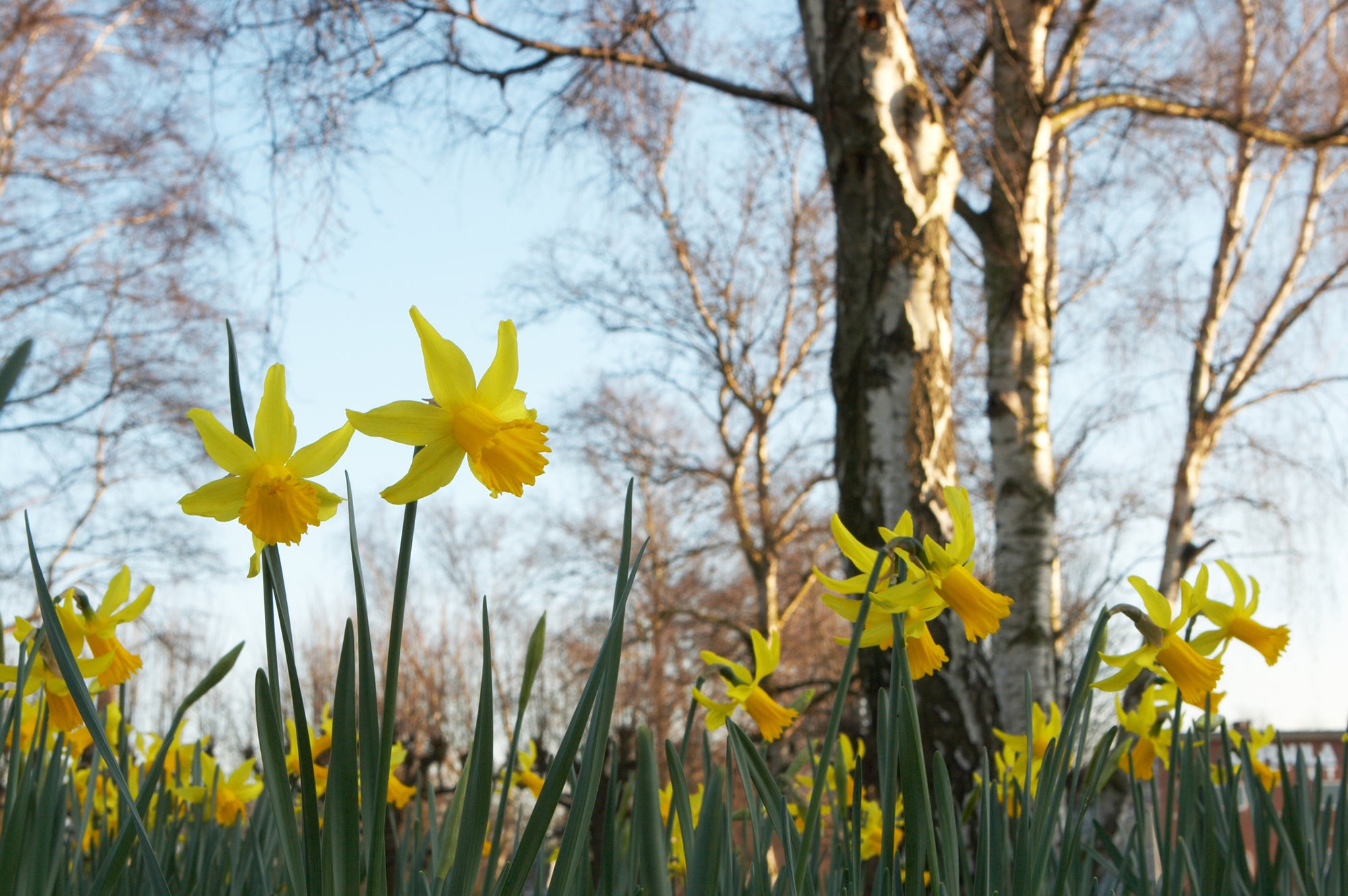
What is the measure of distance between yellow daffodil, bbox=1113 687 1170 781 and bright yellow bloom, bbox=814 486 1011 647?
0.68 m

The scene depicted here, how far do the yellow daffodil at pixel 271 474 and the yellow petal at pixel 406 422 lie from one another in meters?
0.05

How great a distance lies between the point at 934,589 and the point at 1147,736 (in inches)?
33.3

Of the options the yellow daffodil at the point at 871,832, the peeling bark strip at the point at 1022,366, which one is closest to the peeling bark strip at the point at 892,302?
the yellow daffodil at the point at 871,832

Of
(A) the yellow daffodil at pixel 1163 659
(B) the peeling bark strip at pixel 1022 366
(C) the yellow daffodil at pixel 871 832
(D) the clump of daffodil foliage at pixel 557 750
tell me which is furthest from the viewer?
(B) the peeling bark strip at pixel 1022 366

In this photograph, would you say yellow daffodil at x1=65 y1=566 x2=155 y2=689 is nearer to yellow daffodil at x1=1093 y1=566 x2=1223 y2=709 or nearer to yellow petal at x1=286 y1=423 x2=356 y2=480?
yellow petal at x1=286 y1=423 x2=356 y2=480

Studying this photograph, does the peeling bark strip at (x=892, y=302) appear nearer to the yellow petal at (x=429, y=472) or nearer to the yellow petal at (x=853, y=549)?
the yellow petal at (x=853, y=549)

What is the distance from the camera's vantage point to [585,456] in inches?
523

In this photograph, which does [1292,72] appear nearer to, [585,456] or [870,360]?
[870,360]

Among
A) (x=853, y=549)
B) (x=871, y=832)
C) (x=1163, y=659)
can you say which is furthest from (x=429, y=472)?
(x=871, y=832)

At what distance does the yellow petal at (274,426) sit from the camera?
68 centimetres

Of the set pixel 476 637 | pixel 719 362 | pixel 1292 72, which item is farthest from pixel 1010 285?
pixel 476 637

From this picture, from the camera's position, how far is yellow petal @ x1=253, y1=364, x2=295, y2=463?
0.68m

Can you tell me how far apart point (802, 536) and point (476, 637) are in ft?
24.5

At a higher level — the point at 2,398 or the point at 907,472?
the point at 907,472
